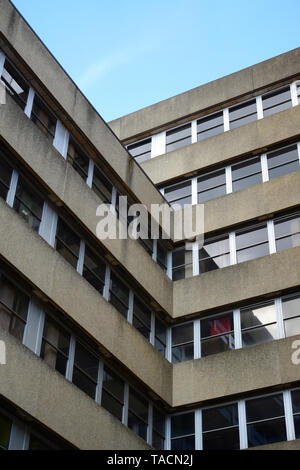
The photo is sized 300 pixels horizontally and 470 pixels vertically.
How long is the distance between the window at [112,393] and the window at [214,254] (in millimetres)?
5804

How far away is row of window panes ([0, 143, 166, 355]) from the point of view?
17250mm

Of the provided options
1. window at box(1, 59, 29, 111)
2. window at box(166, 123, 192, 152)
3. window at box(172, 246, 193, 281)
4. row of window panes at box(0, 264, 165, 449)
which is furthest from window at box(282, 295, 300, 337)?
window at box(1, 59, 29, 111)

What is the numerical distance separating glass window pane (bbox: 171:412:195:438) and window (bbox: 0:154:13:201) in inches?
347

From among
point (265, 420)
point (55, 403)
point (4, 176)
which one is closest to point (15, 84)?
point (4, 176)

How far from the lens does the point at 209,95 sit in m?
27.8

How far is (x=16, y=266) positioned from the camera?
16.0m

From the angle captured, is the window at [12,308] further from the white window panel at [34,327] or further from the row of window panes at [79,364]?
the white window panel at [34,327]

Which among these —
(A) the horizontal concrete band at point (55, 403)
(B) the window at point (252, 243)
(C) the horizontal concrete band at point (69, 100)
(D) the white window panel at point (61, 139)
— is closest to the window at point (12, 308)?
(A) the horizontal concrete band at point (55, 403)

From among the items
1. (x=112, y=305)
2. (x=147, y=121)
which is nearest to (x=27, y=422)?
(x=112, y=305)

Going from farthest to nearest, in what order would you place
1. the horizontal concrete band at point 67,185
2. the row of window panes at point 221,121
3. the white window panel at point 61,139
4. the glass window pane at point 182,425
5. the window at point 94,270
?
the row of window panes at point 221,121 → the glass window pane at point 182,425 → the white window panel at point 61,139 → the window at point 94,270 → the horizontal concrete band at point 67,185

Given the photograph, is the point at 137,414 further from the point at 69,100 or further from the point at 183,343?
the point at 69,100

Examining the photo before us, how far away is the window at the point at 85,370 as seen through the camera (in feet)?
57.3

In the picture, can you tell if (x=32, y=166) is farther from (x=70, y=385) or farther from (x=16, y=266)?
(x=70, y=385)

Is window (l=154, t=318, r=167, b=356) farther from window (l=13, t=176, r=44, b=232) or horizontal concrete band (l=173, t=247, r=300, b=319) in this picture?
window (l=13, t=176, r=44, b=232)
